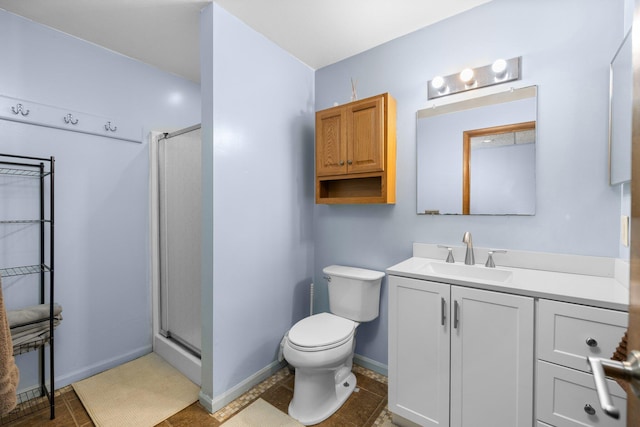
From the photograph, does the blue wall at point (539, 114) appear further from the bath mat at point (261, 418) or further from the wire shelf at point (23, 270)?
the wire shelf at point (23, 270)

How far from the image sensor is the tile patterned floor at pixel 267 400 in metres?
1.63

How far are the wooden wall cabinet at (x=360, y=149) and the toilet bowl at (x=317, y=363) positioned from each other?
0.88m

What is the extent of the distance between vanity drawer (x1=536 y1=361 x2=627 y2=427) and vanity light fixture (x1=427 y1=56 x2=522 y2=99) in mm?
1477

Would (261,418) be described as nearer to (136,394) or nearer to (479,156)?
(136,394)

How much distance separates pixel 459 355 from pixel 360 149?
1312mm

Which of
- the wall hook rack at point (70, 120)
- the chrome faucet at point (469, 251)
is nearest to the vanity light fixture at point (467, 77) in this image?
the chrome faucet at point (469, 251)

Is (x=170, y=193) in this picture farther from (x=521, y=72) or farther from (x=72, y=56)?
(x=521, y=72)

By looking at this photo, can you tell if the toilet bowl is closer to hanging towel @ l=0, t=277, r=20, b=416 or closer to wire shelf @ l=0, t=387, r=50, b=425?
hanging towel @ l=0, t=277, r=20, b=416

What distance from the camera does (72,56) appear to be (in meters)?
1.98

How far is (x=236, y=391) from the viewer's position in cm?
187

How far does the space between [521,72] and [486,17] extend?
1.32ft

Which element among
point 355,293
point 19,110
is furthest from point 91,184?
point 355,293

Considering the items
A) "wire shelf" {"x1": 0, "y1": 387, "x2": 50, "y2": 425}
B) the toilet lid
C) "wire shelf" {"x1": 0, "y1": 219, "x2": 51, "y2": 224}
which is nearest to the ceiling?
"wire shelf" {"x1": 0, "y1": 219, "x2": 51, "y2": 224}

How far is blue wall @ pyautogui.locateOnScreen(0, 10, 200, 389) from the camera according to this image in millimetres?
1807
